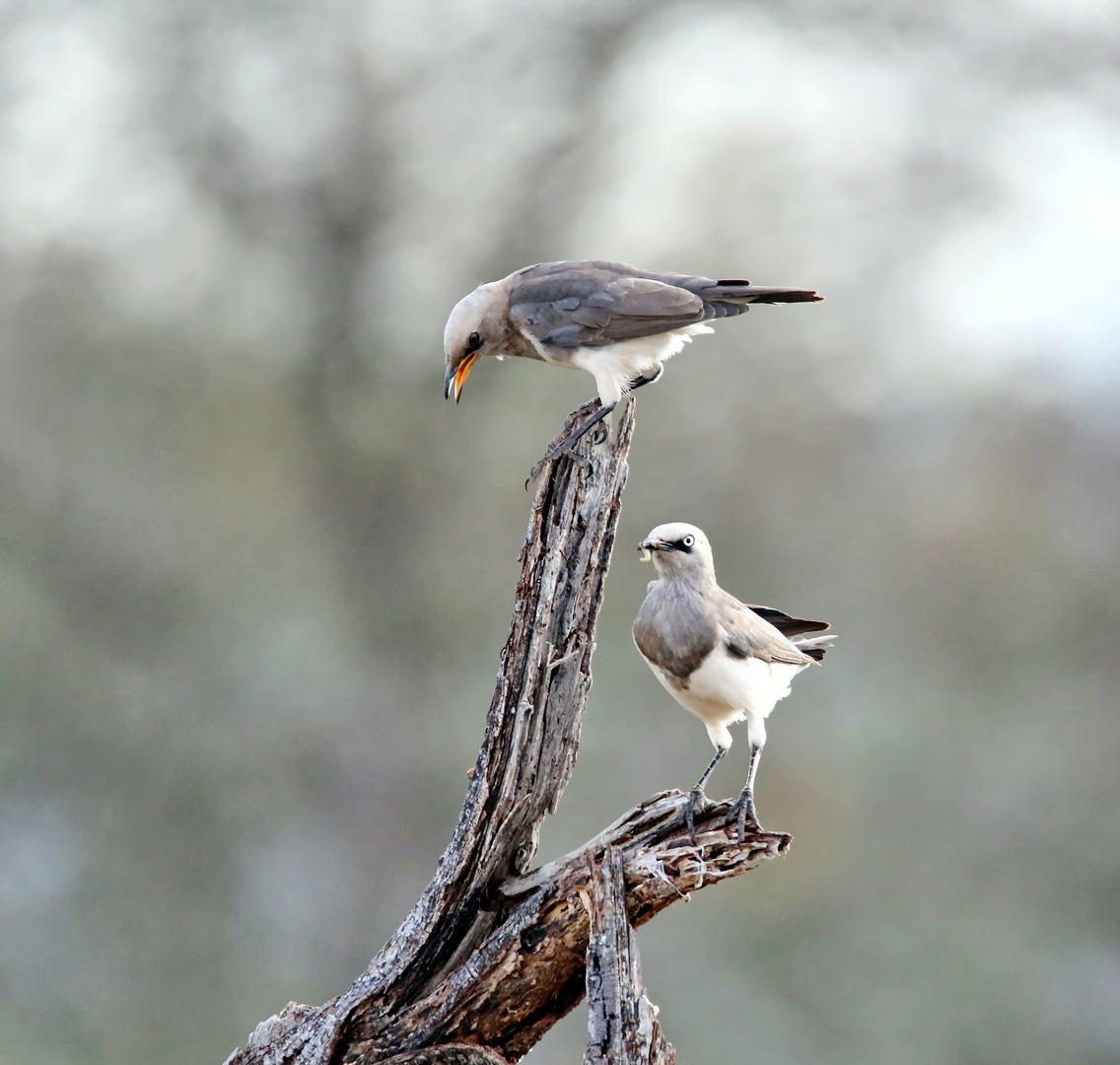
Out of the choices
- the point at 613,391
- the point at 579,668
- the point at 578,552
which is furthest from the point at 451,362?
the point at 579,668

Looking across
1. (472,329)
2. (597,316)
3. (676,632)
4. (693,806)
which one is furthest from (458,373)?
(693,806)

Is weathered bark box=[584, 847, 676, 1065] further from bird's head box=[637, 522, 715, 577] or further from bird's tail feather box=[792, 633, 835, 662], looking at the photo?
bird's tail feather box=[792, 633, 835, 662]

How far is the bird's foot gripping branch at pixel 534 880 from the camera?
92.2 inches

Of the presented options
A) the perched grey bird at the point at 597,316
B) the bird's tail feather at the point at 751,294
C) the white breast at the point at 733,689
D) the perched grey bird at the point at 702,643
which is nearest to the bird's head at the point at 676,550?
the perched grey bird at the point at 702,643

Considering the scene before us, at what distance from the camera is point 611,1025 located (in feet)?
7.32

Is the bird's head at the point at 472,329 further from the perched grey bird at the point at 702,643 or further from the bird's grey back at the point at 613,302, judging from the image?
the perched grey bird at the point at 702,643

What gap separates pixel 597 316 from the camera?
290 centimetres

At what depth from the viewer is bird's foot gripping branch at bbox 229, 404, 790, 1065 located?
92.2 inches

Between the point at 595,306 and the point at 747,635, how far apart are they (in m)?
0.92

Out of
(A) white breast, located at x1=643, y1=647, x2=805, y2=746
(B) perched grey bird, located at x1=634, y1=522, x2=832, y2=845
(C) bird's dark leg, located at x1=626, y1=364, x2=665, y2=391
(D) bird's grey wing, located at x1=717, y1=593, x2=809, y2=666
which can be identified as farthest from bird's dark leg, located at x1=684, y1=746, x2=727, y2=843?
(C) bird's dark leg, located at x1=626, y1=364, x2=665, y2=391

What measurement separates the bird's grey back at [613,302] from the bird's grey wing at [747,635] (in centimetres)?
73

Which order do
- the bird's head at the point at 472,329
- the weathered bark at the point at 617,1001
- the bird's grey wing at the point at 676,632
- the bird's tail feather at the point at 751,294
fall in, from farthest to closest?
the bird's head at the point at 472,329 < the bird's tail feather at the point at 751,294 < the bird's grey wing at the point at 676,632 < the weathered bark at the point at 617,1001

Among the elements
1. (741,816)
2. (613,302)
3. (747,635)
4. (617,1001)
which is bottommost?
(617,1001)

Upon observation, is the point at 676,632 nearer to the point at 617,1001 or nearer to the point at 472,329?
the point at 617,1001
